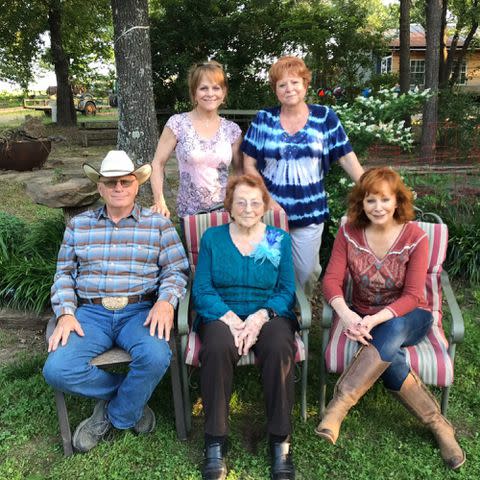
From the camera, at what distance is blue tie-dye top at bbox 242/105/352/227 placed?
2961 mm

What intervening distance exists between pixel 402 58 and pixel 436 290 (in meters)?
9.13

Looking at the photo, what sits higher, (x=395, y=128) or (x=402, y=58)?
(x=402, y=58)

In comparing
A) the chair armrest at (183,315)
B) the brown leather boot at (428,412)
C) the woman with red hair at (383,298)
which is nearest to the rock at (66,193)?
the chair armrest at (183,315)

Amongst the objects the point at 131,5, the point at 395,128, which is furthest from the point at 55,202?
the point at 395,128

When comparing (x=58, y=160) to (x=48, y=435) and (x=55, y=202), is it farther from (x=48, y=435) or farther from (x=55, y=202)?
(x=48, y=435)

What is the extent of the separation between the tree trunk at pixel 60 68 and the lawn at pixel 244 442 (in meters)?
14.2

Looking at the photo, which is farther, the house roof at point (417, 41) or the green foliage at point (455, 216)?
the house roof at point (417, 41)

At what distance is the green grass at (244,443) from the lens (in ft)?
8.21

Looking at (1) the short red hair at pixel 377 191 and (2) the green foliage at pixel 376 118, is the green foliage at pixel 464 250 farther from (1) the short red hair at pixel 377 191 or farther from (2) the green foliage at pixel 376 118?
(1) the short red hair at pixel 377 191

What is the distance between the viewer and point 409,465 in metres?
2.51

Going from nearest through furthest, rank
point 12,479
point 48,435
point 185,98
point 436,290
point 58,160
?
point 12,479 < point 48,435 < point 436,290 < point 58,160 < point 185,98

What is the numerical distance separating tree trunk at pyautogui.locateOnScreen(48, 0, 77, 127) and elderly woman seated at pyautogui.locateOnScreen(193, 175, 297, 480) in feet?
Result: 47.5

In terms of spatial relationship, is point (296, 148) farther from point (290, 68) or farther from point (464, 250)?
point (464, 250)

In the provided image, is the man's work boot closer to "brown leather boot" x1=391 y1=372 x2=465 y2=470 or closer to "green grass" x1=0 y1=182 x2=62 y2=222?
"brown leather boot" x1=391 y1=372 x2=465 y2=470
